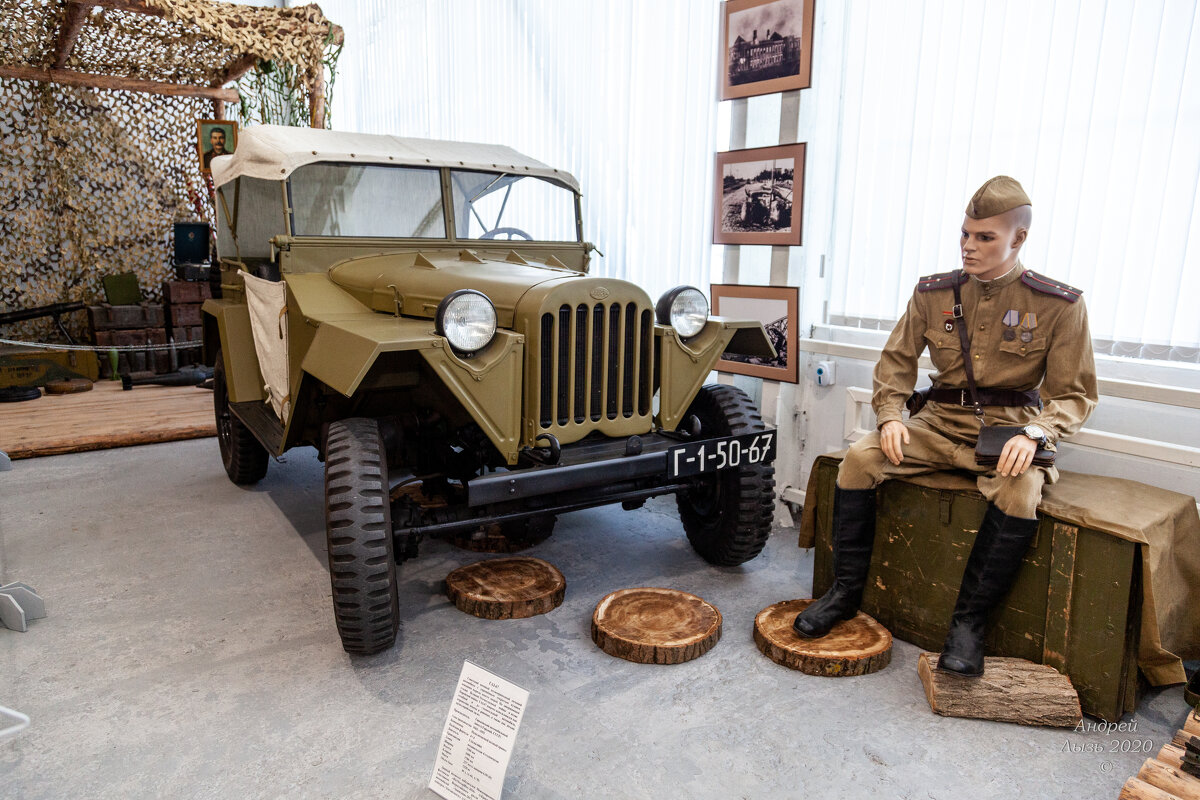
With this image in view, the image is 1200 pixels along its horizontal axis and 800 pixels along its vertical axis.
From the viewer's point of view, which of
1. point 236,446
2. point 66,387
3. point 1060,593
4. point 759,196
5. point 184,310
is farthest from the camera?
point 184,310

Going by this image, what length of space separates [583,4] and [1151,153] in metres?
3.27

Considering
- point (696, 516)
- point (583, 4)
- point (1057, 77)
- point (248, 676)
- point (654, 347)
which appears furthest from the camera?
point (583, 4)

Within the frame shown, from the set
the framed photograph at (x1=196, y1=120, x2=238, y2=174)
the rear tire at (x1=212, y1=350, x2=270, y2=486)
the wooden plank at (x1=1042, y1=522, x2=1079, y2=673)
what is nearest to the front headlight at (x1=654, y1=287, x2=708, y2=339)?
the wooden plank at (x1=1042, y1=522, x2=1079, y2=673)

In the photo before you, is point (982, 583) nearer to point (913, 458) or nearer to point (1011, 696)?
point (1011, 696)

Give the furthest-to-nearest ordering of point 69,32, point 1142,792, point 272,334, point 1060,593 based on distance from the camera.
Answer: point 69,32 < point 272,334 < point 1060,593 < point 1142,792

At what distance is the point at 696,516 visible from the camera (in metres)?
3.40

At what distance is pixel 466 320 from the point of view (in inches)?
100

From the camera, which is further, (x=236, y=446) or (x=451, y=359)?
(x=236, y=446)

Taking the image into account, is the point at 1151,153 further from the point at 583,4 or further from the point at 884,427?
the point at 583,4

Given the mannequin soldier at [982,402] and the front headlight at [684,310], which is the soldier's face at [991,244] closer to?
the mannequin soldier at [982,402]

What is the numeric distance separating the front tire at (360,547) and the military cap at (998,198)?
2001 mm

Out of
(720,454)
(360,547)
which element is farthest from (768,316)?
(360,547)

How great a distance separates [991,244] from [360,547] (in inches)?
83.1

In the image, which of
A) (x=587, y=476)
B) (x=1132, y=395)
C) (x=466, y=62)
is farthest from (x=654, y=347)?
(x=466, y=62)
